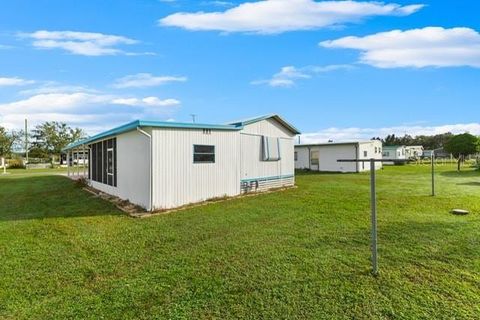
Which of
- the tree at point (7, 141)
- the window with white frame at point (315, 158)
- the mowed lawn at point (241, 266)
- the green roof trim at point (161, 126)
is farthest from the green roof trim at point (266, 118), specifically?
the tree at point (7, 141)

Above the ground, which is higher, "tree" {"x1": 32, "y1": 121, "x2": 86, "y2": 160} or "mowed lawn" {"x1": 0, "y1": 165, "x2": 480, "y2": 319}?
"tree" {"x1": 32, "y1": 121, "x2": 86, "y2": 160}

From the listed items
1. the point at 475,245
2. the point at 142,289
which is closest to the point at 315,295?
the point at 142,289

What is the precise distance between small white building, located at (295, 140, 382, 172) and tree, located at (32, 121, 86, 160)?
38534 mm

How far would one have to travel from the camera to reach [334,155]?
→ 24.3m

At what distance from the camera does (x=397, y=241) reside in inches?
217

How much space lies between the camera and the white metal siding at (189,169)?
8953mm

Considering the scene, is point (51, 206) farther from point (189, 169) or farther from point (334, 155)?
point (334, 155)

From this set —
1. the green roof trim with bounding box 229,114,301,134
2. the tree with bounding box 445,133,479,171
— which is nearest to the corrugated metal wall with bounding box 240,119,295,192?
the green roof trim with bounding box 229,114,301,134

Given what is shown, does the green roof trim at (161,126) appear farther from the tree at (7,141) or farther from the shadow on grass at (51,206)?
the tree at (7,141)

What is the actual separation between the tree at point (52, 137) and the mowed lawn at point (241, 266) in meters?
46.6

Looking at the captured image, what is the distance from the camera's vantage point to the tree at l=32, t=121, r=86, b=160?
49094mm

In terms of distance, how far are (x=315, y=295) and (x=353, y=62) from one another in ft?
34.4

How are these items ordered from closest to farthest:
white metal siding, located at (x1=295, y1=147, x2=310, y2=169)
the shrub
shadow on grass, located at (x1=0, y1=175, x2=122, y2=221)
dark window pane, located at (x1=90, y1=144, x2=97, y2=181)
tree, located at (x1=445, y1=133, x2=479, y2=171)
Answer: shadow on grass, located at (x1=0, y1=175, x2=122, y2=221), dark window pane, located at (x1=90, y1=144, x2=97, y2=181), white metal siding, located at (x1=295, y1=147, x2=310, y2=169), tree, located at (x1=445, y1=133, x2=479, y2=171), the shrub

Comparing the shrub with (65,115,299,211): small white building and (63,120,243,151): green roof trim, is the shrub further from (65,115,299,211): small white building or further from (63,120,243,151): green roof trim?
(63,120,243,151): green roof trim
